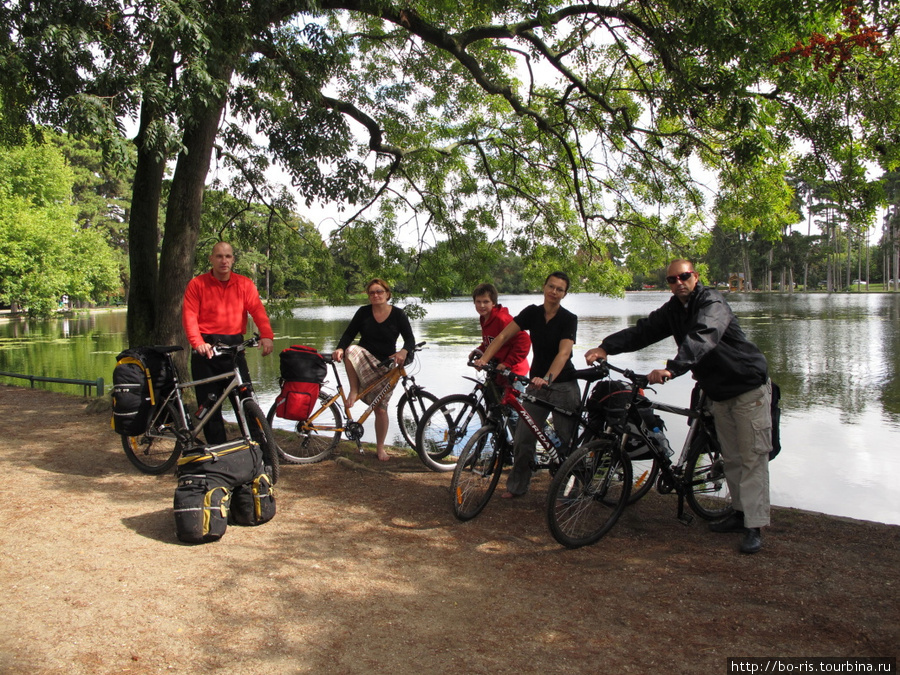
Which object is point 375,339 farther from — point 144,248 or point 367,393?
point 144,248

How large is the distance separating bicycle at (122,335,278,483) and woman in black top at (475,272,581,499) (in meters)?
1.71

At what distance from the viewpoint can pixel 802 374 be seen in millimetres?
15539

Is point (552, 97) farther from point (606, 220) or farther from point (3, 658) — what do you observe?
point (3, 658)

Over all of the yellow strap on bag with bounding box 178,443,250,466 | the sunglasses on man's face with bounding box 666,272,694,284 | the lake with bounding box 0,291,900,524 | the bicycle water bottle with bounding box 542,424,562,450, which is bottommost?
the lake with bounding box 0,291,900,524

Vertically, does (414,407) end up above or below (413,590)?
above

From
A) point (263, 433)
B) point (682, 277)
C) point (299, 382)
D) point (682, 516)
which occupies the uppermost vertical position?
point (682, 277)

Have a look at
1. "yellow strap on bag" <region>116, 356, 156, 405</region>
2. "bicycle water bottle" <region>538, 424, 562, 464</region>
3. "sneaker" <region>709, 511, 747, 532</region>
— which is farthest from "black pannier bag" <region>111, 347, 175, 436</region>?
"sneaker" <region>709, 511, 747, 532</region>

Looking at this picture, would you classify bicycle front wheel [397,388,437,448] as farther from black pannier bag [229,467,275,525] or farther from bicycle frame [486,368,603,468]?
black pannier bag [229,467,275,525]

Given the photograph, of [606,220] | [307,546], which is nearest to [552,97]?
[606,220]

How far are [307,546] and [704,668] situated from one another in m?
2.30

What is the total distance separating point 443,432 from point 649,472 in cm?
191

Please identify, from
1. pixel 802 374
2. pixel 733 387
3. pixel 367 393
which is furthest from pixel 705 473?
pixel 802 374

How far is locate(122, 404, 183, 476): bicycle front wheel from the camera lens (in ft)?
17.9

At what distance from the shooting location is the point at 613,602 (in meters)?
3.38
